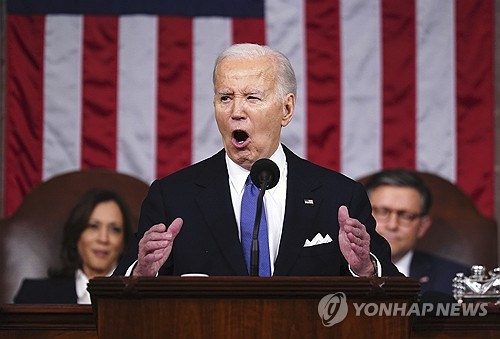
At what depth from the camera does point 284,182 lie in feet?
11.4

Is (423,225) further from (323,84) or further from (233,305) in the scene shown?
(233,305)

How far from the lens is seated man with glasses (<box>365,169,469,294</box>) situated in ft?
17.6

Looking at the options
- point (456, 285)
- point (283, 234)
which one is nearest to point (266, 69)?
point (283, 234)

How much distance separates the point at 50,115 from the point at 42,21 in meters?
0.53

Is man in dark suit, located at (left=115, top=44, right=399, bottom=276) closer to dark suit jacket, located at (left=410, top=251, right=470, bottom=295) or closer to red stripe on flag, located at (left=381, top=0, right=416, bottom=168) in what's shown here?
dark suit jacket, located at (left=410, top=251, right=470, bottom=295)

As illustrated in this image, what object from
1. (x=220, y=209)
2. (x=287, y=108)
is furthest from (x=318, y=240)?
(x=287, y=108)

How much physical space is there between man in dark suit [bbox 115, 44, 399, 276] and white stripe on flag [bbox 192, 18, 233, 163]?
99.3 inches

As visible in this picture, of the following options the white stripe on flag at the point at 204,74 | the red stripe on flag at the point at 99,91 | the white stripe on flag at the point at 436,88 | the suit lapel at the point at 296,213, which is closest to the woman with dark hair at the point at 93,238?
the red stripe on flag at the point at 99,91

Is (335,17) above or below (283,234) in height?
above


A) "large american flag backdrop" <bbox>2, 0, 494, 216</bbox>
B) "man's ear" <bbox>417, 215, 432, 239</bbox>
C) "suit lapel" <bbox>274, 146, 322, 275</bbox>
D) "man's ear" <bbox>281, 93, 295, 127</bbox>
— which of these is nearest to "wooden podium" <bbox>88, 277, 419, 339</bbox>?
"suit lapel" <bbox>274, 146, 322, 275</bbox>

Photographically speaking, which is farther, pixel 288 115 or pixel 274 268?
pixel 288 115

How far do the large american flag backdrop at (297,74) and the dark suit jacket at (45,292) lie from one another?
3.46 ft

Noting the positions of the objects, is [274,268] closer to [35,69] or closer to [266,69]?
[266,69]

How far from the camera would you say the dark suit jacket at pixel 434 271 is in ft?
17.3
